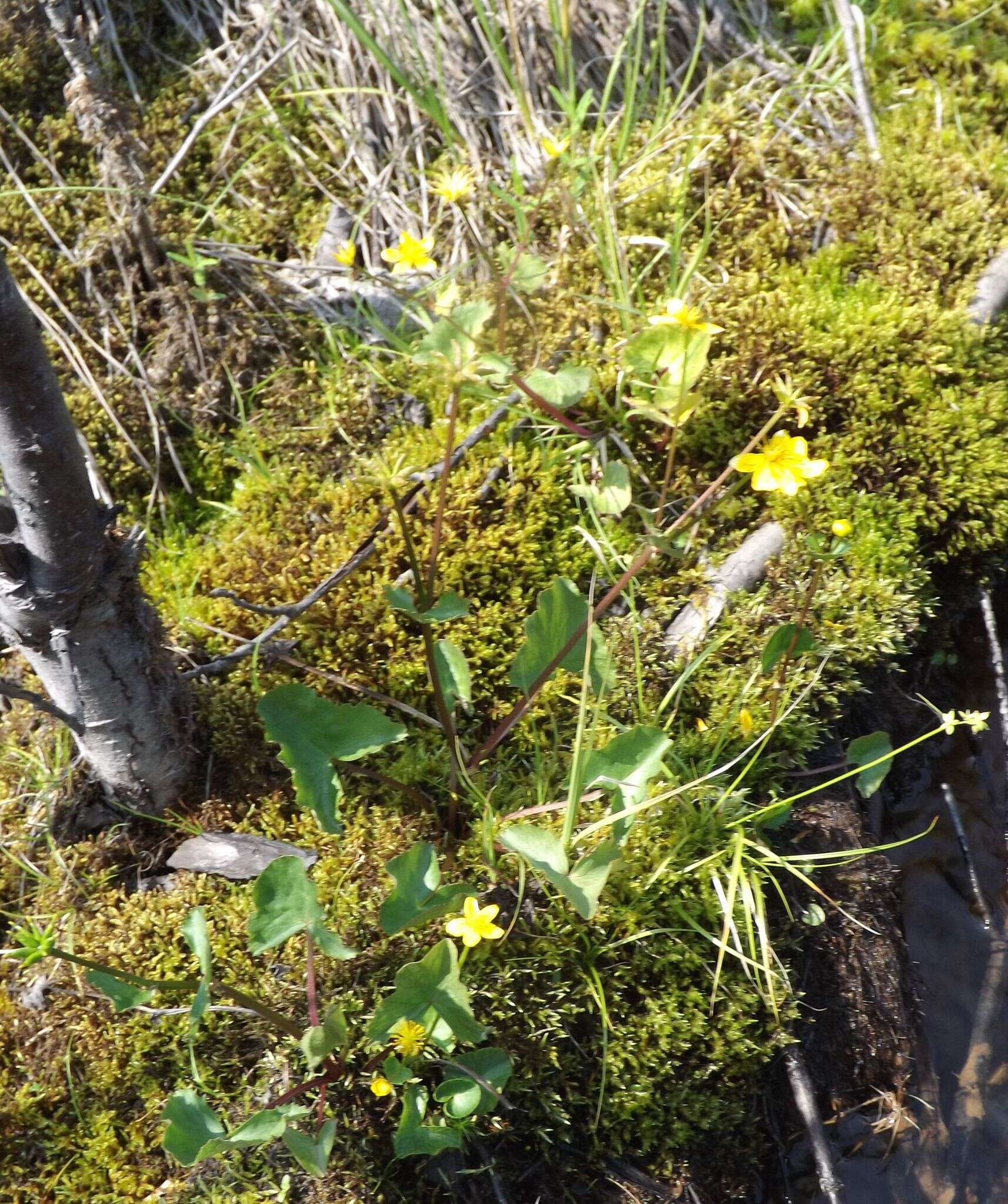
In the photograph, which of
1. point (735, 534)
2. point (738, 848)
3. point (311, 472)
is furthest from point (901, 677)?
point (311, 472)

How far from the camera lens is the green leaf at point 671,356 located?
79.7 inches

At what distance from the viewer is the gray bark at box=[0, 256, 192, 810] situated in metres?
1.73

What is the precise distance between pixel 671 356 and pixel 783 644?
745 millimetres

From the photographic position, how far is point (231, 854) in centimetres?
226

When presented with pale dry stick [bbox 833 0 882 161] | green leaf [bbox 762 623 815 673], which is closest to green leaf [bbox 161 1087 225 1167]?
green leaf [bbox 762 623 815 673]

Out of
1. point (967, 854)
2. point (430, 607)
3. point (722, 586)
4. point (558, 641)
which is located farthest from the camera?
point (967, 854)

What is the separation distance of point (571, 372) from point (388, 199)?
1.36 m

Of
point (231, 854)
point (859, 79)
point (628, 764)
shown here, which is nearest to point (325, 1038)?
point (231, 854)

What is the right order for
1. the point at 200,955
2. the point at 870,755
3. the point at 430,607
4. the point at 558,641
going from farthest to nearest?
the point at 870,755
the point at 558,641
the point at 430,607
the point at 200,955

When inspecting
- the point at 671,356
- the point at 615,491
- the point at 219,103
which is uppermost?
the point at 219,103

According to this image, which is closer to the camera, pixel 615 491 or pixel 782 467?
pixel 782 467

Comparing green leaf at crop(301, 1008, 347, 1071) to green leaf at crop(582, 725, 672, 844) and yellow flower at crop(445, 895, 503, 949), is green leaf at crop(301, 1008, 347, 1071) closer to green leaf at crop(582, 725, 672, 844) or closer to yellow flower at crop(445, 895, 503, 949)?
Answer: yellow flower at crop(445, 895, 503, 949)

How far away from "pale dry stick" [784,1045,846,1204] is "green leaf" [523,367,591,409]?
1.60m

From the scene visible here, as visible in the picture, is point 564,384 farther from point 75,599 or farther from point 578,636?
point 75,599
